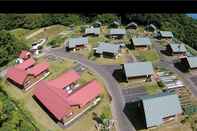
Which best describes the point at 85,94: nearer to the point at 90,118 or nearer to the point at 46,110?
the point at 90,118

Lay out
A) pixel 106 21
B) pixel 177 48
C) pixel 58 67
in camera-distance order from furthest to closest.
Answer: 1. pixel 106 21
2. pixel 177 48
3. pixel 58 67

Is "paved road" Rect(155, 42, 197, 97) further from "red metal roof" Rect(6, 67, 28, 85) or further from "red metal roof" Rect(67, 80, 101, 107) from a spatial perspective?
"red metal roof" Rect(6, 67, 28, 85)

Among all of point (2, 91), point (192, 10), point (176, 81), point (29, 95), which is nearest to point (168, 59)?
point (176, 81)

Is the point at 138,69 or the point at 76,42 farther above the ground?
the point at 76,42

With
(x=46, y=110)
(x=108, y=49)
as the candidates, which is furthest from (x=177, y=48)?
(x=46, y=110)

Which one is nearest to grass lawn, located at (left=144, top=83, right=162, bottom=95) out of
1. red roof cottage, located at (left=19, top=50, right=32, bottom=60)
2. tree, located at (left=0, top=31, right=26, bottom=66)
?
red roof cottage, located at (left=19, top=50, right=32, bottom=60)

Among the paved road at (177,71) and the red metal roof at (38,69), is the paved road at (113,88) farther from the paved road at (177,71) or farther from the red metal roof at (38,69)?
the paved road at (177,71)

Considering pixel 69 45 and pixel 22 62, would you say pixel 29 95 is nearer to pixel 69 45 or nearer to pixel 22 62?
pixel 22 62
